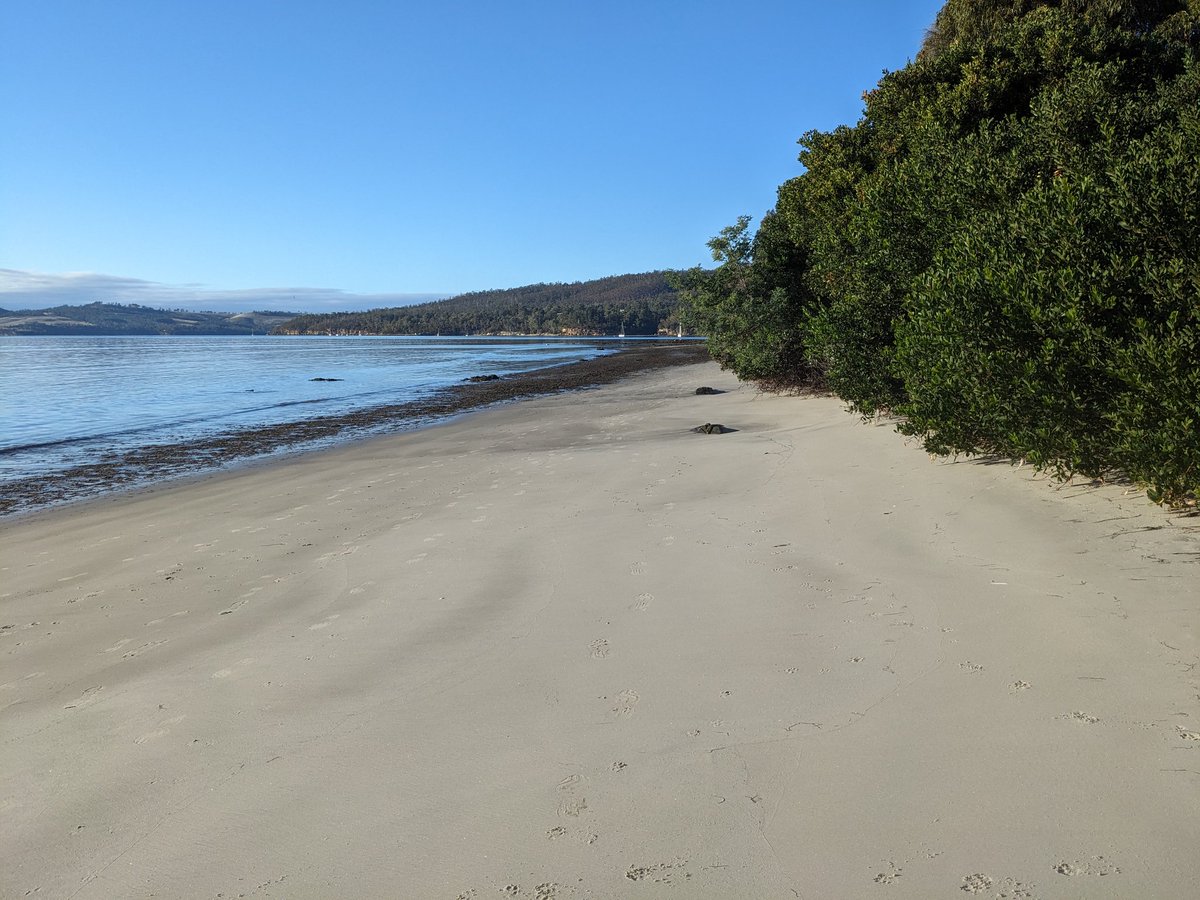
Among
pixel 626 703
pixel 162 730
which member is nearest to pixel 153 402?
pixel 162 730

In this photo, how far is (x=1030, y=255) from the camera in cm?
650

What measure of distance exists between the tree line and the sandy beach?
870 millimetres

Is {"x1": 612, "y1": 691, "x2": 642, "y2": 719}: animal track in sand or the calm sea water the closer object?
{"x1": 612, "y1": 691, "x2": 642, "y2": 719}: animal track in sand

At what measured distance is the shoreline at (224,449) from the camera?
12.4 meters

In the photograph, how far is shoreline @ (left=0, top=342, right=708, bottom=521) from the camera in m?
12.4

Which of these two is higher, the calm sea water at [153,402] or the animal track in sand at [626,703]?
the animal track in sand at [626,703]

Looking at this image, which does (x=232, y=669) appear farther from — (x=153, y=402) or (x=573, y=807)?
(x=153, y=402)

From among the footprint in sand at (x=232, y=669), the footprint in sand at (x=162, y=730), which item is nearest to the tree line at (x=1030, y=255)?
the footprint in sand at (x=232, y=669)

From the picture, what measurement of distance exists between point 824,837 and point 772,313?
656 inches

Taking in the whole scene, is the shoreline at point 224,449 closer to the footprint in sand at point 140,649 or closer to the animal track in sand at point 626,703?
the footprint in sand at point 140,649

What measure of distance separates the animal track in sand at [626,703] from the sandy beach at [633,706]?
0.6 inches

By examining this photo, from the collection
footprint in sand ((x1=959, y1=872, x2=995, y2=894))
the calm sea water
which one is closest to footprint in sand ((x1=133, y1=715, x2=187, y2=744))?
footprint in sand ((x1=959, y1=872, x2=995, y2=894))

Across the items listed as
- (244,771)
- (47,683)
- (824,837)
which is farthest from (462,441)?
(824,837)

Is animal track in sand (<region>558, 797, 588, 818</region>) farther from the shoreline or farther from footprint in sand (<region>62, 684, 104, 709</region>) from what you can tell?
the shoreline
